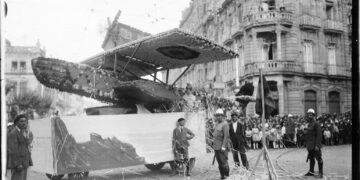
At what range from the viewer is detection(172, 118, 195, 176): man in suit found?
10.6 m

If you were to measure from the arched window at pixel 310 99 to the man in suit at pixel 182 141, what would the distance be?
67.5 feet

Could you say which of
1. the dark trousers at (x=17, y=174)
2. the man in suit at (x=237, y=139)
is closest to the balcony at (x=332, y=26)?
the man in suit at (x=237, y=139)

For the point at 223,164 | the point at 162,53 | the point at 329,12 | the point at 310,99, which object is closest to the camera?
the point at 223,164

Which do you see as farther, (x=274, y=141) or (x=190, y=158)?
(x=274, y=141)

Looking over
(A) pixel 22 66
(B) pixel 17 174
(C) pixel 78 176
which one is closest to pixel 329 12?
(C) pixel 78 176

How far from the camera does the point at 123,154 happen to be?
970cm

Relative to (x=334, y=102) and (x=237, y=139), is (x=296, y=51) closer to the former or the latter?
(x=334, y=102)

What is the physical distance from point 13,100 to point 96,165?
2680 cm

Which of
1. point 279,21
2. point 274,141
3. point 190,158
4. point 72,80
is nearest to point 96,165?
point 72,80

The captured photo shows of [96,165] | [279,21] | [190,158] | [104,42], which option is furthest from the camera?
[279,21]

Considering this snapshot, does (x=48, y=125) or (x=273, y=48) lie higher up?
(x=273, y=48)

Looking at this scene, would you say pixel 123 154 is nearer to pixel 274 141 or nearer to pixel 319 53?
pixel 274 141

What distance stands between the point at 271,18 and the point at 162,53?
19.5 metres

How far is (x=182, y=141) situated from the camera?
10586mm
